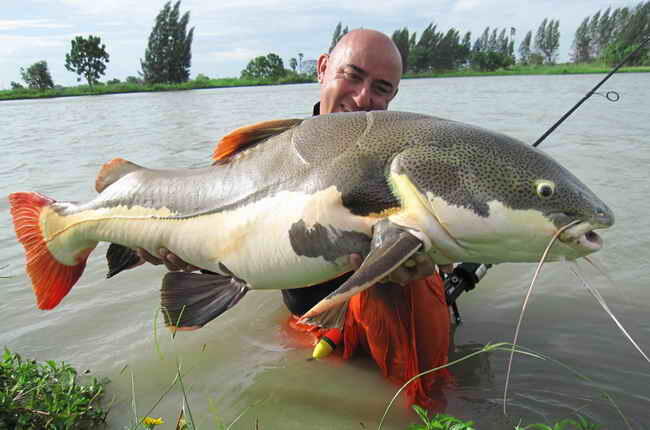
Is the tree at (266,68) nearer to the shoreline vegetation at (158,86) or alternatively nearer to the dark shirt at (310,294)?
the shoreline vegetation at (158,86)

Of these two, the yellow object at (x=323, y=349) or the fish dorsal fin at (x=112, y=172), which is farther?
the yellow object at (x=323, y=349)

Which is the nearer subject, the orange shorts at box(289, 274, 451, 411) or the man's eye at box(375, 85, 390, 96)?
the orange shorts at box(289, 274, 451, 411)

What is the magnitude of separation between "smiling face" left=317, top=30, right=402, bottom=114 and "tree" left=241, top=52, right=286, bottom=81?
221ft

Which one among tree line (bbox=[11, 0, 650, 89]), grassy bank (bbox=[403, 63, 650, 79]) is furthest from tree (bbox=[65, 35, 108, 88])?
grassy bank (bbox=[403, 63, 650, 79])

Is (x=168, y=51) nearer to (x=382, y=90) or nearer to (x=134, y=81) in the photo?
(x=134, y=81)

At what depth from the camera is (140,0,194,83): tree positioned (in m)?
58.2

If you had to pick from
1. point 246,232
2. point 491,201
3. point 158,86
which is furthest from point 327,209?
point 158,86

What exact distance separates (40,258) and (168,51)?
204 feet

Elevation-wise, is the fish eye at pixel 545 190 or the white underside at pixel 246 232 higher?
the fish eye at pixel 545 190

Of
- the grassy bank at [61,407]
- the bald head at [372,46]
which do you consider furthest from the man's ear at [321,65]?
the grassy bank at [61,407]

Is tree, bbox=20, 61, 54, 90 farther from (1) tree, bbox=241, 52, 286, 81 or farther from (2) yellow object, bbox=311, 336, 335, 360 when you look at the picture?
(2) yellow object, bbox=311, 336, 335, 360

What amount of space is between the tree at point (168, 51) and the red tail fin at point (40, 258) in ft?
200

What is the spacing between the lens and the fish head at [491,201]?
1.60 meters

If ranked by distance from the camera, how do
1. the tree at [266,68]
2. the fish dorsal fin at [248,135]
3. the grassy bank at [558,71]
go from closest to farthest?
the fish dorsal fin at [248,135]
the grassy bank at [558,71]
the tree at [266,68]
